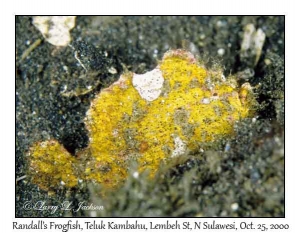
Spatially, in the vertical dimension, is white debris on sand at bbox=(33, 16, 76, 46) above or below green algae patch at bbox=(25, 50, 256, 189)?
above

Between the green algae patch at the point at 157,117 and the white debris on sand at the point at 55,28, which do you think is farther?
the white debris on sand at the point at 55,28

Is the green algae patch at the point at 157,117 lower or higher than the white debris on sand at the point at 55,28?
lower

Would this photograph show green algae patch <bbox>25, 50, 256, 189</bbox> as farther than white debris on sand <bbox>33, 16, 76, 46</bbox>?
No

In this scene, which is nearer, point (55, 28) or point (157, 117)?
point (157, 117)

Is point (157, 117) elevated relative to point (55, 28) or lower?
lower
